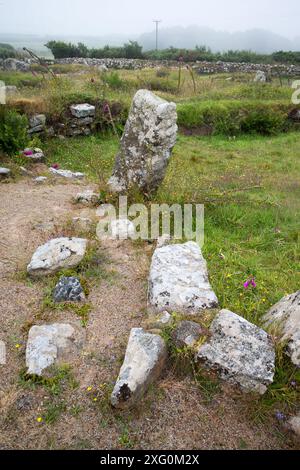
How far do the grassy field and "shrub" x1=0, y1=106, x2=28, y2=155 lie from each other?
0.48 m

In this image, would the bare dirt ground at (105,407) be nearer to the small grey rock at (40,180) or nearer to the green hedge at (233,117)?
the small grey rock at (40,180)

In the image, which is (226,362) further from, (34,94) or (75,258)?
(34,94)

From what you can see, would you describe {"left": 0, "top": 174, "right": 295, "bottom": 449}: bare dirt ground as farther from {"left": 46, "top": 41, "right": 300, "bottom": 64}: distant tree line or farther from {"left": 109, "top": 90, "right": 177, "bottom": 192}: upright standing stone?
{"left": 46, "top": 41, "right": 300, "bottom": 64}: distant tree line

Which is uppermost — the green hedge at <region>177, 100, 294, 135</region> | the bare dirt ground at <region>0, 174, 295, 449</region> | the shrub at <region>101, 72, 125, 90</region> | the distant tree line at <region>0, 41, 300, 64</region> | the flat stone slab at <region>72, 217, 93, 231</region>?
the distant tree line at <region>0, 41, 300, 64</region>

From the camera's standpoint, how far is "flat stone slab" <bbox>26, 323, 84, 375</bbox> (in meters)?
3.12

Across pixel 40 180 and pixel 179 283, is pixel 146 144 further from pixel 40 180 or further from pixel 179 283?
pixel 179 283

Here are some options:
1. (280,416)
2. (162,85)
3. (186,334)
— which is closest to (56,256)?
(186,334)

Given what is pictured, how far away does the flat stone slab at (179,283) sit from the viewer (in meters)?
3.66

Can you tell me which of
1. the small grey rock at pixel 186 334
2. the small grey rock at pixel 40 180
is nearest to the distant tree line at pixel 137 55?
the small grey rock at pixel 40 180

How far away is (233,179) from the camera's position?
8.38 metres

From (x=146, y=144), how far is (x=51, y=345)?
388 cm

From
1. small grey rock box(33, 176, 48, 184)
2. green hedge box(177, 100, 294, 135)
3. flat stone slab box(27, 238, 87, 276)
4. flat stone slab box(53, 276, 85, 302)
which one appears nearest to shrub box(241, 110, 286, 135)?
green hedge box(177, 100, 294, 135)

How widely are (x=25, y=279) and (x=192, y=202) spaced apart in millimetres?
3050

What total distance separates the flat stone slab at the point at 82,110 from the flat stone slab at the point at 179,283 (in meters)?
7.32
